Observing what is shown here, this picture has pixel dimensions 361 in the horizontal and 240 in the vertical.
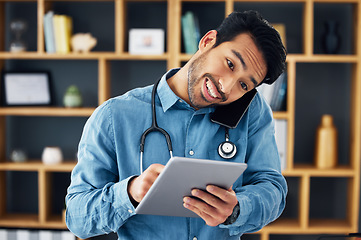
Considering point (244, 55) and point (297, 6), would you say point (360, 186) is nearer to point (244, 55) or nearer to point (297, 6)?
point (297, 6)

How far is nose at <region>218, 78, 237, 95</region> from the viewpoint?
1.16 metres

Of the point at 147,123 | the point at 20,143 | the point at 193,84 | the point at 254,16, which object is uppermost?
the point at 254,16

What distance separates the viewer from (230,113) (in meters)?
1.23

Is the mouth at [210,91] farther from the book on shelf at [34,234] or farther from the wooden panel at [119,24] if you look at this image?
the book on shelf at [34,234]

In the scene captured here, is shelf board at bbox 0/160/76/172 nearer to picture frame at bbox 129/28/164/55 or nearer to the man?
picture frame at bbox 129/28/164/55

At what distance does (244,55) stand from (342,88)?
2.26 metres

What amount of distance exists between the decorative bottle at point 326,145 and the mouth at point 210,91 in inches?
78.3

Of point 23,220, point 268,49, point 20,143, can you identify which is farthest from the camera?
point 20,143

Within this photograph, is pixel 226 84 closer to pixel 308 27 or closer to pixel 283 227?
pixel 308 27

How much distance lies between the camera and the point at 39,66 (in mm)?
3227

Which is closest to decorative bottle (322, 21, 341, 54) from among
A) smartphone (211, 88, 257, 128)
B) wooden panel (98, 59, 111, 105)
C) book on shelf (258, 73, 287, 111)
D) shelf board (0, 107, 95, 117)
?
book on shelf (258, 73, 287, 111)

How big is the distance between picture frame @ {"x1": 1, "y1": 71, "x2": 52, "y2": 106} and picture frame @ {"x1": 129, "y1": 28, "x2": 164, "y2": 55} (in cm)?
74

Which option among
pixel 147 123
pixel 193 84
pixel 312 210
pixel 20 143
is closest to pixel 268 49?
pixel 193 84

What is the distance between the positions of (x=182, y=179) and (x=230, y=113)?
1.17ft
